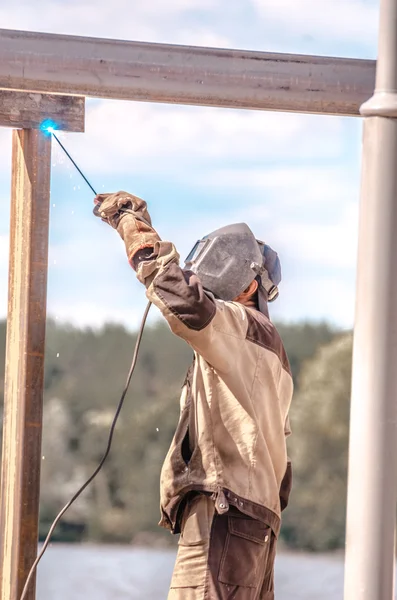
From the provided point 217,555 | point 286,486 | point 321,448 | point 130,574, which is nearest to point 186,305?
point 217,555

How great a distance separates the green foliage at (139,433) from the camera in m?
17.1

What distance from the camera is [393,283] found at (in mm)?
1719

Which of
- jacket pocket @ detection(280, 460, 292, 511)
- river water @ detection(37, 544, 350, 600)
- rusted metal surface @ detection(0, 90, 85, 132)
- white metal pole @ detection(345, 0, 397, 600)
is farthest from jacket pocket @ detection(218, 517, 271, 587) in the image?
river water @ detection(37, 544, 350, 600)

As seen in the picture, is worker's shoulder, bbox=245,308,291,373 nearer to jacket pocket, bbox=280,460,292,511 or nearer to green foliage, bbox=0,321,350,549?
jacket pocket, bbox=280,460,292,511

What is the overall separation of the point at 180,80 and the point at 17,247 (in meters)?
1.49

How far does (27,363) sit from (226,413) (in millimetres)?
729

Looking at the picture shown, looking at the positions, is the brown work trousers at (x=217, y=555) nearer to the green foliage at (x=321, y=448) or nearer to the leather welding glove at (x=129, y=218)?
the leather welding glove at (x=129, y=218)

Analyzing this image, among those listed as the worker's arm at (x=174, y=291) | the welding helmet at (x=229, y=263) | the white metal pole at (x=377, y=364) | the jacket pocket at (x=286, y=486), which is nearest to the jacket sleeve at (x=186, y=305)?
the worker's arm at (x=174, y=291)

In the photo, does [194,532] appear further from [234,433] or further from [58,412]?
[58,412]

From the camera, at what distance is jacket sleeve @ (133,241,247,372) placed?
2721mm

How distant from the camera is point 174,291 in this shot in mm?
2732

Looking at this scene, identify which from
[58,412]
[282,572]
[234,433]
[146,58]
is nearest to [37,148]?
[234,433]

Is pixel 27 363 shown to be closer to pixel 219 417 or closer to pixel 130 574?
pixel 219 417

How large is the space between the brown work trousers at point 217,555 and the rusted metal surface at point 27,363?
1.94 feet
